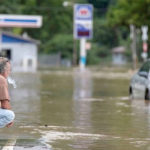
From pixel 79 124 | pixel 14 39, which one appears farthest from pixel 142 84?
pixel 14 39

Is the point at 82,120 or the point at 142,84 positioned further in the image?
the point at 142,84

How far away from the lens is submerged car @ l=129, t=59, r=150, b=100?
72.5 feet

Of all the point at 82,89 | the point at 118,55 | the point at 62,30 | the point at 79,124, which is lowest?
the point at 118,55

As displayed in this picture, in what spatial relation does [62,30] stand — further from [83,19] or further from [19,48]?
[83,19]

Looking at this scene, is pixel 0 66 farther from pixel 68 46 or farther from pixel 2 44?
pixel 68 46

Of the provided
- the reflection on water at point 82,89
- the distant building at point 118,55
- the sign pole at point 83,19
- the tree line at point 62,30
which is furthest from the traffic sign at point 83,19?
the distant building at point 118,55

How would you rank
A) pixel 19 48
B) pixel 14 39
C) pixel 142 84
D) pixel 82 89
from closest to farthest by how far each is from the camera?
pixel 142 84, pixel 82 89, pixel 14 39, pixel 19 48

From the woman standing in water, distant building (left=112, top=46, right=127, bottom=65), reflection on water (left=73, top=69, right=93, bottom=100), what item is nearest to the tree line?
distant building (left=112, top=46, right=127, bottom=65)

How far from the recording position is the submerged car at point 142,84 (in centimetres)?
2209

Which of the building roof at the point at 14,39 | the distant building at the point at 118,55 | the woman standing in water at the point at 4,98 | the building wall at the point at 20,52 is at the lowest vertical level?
the distant building at the point at 118,55

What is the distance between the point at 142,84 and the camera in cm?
2238

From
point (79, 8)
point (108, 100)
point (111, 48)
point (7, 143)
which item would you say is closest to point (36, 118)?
point (7, 143)

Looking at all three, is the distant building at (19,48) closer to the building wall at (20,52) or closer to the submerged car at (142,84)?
the building wall at (20,52)

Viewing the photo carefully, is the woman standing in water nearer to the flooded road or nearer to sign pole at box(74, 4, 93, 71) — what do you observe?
the flooded road
